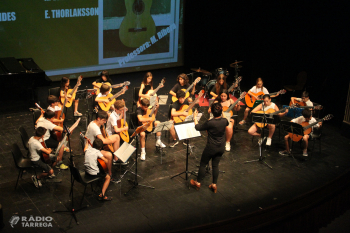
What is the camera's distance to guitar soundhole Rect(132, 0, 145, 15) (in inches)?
460

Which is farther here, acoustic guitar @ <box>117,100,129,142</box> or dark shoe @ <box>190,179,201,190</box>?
acoustic guitar @ <box>117,100,129,142</box>

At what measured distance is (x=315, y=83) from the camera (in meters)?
10.2

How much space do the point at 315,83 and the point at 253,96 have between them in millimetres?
2974

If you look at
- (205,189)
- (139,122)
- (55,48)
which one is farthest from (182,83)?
(55,48)

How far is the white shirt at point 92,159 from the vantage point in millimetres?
5090

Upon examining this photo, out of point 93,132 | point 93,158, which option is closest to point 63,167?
point 93,132

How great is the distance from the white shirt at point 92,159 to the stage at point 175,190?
42cm

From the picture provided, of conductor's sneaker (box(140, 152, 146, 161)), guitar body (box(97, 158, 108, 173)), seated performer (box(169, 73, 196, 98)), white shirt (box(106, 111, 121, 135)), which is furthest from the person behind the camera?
seated performer (box(169, 73, 196, 98))

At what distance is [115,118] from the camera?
5.99 m

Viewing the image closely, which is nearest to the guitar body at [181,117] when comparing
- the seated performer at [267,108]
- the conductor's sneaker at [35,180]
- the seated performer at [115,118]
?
the seated performer at [115,118]

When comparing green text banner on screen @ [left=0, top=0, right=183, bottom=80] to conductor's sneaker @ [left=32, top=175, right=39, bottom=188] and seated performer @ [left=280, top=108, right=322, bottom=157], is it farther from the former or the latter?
seated performer @ [left=280, top=108, right=322, bottom=157]

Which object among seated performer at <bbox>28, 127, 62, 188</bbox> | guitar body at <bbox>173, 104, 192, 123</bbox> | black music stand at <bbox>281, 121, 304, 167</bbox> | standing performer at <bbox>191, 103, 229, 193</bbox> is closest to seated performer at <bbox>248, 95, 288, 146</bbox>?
black music stand at <bbox>281, 121, 304, 167</bbox>

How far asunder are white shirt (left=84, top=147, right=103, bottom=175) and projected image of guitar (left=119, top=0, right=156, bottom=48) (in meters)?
7.37

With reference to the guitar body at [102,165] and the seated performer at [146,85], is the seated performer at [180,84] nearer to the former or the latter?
the seated performer at [146,85]
